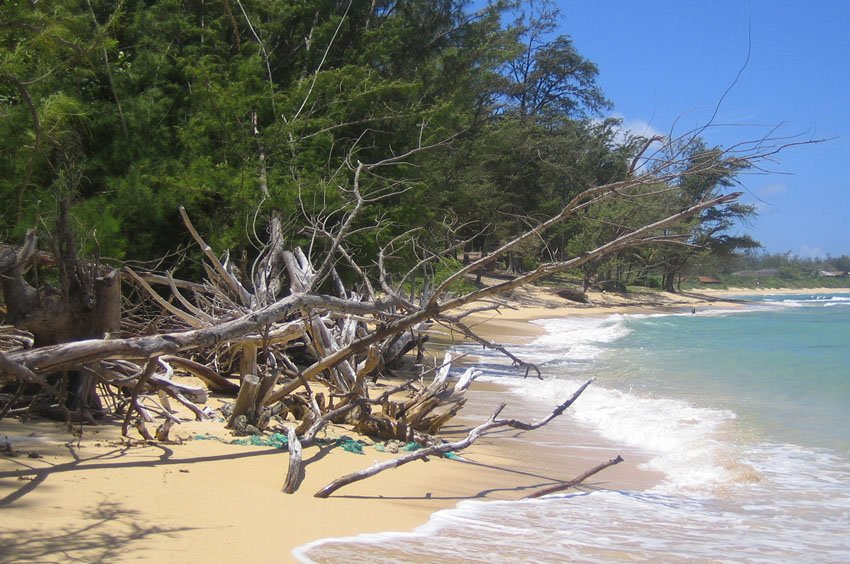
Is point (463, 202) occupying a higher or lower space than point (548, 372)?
higher

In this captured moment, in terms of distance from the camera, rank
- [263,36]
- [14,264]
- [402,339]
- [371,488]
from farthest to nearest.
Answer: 1. [263,36]
2. [402,339]
3. [371,488]
4. [14,264]

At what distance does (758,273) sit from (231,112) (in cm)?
9290

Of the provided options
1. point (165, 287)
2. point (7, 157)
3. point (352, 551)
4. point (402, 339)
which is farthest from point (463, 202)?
point (352, 551)

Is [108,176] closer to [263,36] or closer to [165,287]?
[165,287]

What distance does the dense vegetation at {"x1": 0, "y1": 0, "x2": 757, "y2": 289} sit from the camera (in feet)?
29.2

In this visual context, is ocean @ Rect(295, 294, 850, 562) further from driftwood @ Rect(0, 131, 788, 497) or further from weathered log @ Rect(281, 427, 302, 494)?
driftwood @ Rect(0, 131, 788, 497)

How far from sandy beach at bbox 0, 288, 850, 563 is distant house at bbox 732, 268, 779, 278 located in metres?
86.5

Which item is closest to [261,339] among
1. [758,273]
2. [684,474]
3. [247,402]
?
[247,402]

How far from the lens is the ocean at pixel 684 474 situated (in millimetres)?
4551

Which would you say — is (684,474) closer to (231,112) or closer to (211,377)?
(211,377)

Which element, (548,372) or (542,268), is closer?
(542,268)

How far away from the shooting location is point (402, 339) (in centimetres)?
1238

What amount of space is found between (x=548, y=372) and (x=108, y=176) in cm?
821

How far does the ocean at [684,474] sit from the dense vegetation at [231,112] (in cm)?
235
